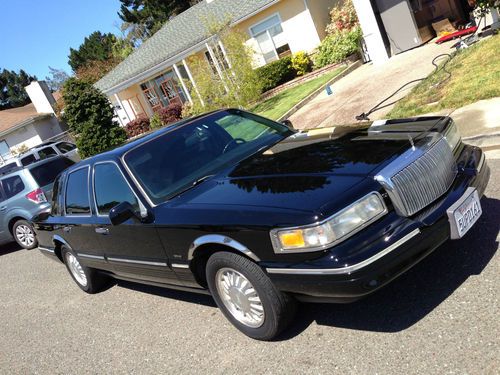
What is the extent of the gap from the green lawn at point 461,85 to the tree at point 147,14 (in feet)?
148

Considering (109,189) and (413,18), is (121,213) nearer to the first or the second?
(109,189)

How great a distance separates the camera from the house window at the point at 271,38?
23.0 meters

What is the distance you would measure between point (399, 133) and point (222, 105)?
479 inches

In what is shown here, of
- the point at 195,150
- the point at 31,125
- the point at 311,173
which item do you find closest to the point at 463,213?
the point at 311,173

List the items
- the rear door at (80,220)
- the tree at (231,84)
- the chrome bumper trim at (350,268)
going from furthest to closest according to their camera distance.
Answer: the tree at (231,84) → the rear door at (80,220) → the chrome bumper trim at (350,268)

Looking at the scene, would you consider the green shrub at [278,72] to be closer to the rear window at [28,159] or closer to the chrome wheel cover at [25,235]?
the rear window at [28,159]

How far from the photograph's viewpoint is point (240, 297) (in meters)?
3.75

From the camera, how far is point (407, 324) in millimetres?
3385

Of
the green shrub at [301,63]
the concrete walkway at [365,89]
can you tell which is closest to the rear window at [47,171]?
the concrete walkway at [365,89]

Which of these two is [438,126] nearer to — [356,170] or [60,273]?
[356,170]

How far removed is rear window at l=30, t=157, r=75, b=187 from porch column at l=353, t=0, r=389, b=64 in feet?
33.5

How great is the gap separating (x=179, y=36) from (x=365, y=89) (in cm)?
1767

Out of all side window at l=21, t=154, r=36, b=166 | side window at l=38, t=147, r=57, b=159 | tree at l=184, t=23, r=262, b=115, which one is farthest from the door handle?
side window at l=38, t=147, r=57, b=159

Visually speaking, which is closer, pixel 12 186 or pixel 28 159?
pixel 12 186
